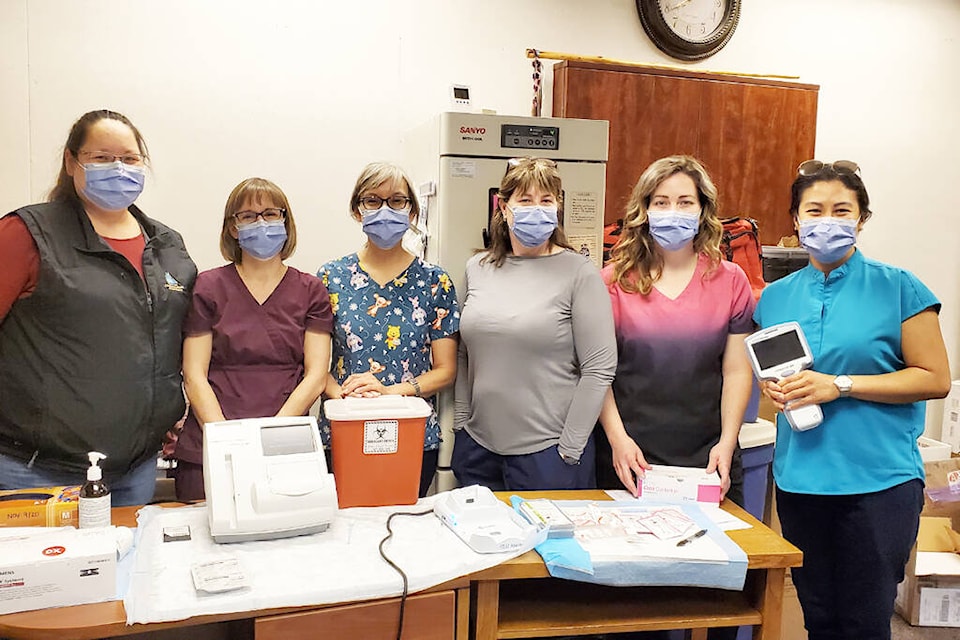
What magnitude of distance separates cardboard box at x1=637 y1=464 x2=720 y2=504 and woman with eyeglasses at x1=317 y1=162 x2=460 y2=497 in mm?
624

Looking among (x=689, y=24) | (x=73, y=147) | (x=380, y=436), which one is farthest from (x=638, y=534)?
(x=689, y=24)

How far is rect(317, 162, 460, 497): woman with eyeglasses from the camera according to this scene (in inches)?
83.3

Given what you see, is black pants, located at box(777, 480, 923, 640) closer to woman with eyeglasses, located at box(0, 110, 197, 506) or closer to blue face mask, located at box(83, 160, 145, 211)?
woman with eyeglasses, located at box(0, 110, 197, 506)

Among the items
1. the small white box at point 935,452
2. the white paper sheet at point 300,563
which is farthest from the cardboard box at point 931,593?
the white paper sheet at point 300,563

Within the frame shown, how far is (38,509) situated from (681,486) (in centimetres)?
148

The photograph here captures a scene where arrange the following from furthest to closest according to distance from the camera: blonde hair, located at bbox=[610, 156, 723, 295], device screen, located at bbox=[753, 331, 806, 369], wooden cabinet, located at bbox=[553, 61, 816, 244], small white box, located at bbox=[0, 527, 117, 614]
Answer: wooden cabinet, located at bbox=[553, 61, 816, 244] → blonde hair, located at bbox=[610, 156, 723, 295] → device screen, located at bbox=[753, 331, 806, 369] → small white box, located at bbox=[0, 527, 117, 614]

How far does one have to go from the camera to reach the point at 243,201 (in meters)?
2.02

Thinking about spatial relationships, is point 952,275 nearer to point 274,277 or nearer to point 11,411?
point 274,277

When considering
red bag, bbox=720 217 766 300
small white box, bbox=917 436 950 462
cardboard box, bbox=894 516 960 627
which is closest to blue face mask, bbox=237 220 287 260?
red bag, bbox=720 217 766 300

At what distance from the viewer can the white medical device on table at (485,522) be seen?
1.62 m

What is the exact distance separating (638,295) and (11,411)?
157 centimetres

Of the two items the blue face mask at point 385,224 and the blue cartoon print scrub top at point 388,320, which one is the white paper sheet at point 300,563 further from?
the blue face mask at point 385,224

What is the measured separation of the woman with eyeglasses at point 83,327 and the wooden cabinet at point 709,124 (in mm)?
2002

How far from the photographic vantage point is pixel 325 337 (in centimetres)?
207
